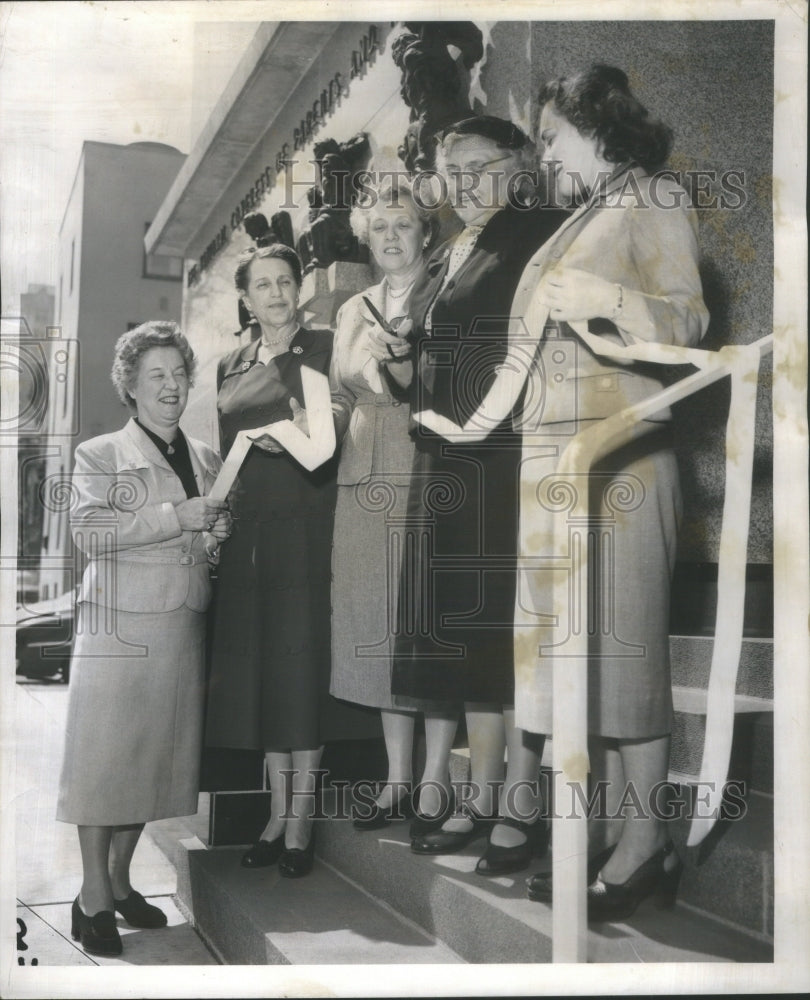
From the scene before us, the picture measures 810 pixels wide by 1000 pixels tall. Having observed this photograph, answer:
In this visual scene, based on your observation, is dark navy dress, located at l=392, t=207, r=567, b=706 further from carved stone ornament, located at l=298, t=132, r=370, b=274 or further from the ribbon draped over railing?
carved stone ornament, located at l=298, t=132, r=370, b=274

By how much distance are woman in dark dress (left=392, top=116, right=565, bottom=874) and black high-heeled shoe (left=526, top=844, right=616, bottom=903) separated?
13 centimetres

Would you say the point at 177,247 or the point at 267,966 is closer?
the point at 267,966

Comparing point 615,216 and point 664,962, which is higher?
point 615,216

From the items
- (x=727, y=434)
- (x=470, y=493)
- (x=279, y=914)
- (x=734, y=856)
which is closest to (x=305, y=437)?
(x=470, y=493)

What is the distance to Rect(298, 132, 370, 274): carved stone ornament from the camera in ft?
8.20

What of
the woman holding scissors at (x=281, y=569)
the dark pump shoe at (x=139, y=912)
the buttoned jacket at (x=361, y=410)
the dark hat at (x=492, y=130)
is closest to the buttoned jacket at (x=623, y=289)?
the dark hat at (x=492, y=130)

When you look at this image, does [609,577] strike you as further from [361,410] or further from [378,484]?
[361,410]

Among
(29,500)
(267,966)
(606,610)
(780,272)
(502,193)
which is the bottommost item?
(267,966)

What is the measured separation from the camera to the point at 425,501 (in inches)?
96.7

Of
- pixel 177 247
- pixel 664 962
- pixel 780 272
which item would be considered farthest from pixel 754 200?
pixel 664 962

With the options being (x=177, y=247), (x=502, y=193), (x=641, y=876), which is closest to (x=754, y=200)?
(x=502, y=193)

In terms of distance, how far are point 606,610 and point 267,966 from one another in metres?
1.13

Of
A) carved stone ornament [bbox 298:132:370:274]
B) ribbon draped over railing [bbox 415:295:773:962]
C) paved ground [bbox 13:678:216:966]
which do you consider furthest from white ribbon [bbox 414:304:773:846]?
paved ground [bbox 13:678:216:966]

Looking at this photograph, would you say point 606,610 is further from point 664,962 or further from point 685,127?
point 685,127
